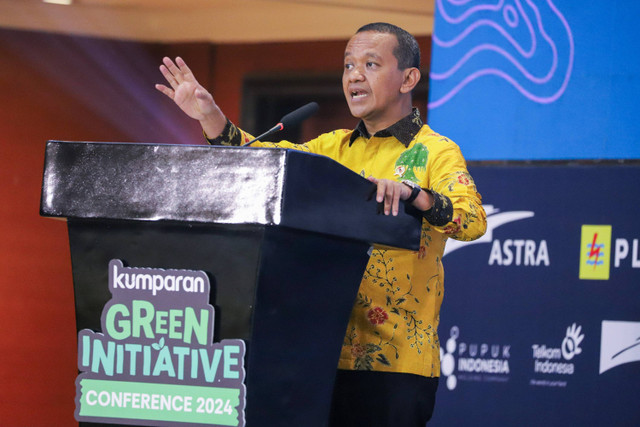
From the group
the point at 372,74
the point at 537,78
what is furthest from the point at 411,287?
the point at 537,78

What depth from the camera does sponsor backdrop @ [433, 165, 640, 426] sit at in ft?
8.30

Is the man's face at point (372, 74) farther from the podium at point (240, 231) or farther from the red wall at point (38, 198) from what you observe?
the red wall at point (38, 198)

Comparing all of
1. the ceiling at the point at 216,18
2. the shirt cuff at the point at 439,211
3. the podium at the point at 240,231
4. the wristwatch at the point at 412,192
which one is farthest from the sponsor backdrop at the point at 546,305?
the ceiling at the point at 216,18

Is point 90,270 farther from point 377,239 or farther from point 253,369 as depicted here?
point 377,239

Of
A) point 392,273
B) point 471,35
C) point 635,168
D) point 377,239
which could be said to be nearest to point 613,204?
point 635,168

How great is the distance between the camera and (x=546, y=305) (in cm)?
262

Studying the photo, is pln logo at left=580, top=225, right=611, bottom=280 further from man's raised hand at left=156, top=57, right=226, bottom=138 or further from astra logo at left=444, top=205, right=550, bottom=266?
man's raised hand at left=156, top=57, right=226, bottom=138

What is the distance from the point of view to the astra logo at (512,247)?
2.64 meters

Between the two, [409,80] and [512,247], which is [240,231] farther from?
[512,247]

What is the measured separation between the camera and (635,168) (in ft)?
8.44

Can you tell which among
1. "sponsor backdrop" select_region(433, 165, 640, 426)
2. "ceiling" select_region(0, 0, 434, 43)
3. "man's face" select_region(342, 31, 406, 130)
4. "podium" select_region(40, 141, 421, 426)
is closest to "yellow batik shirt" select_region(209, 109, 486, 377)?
"man's face" select_region(342, 31, 406, 130)

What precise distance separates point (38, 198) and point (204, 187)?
11.5ft

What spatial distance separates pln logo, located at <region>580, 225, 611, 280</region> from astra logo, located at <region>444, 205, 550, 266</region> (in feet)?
0.38

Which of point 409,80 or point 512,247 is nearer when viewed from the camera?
point 409,80
